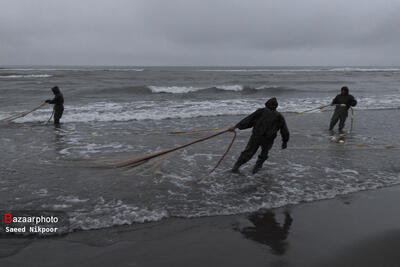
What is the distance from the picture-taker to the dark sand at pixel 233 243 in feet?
11.2

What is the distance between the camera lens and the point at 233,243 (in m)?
3.73

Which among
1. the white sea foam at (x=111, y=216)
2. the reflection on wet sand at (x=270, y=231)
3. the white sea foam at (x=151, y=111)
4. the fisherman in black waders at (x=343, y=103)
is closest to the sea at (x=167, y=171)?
the white sea foam at (x=111, y=216)

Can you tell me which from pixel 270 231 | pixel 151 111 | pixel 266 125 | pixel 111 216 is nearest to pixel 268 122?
pixel 266 125

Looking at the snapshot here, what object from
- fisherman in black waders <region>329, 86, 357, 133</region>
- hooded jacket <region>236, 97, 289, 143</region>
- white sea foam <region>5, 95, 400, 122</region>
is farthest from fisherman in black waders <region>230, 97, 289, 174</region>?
white sea foam <region>5, 95, 400, 122</region>

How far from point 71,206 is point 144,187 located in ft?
4.26

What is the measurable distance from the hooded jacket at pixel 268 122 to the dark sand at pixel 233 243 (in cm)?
189

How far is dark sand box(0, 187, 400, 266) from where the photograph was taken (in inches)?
134

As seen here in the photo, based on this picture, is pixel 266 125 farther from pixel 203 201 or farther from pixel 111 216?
pixel 111 216

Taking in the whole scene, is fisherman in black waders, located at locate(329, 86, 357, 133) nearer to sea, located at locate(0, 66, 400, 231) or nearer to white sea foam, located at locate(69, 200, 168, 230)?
sea, located at locate(0, 66, 400, 231)

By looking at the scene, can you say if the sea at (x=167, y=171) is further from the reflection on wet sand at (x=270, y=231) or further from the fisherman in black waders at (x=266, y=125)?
the fisherman in black waders at (x=266, y=125)

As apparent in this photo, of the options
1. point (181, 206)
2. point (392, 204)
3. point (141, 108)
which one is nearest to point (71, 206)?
point (181, 206)

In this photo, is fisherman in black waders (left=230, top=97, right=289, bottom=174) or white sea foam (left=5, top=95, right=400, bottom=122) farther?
white sea foam (left=5, top=95, right=400, bottom=122)

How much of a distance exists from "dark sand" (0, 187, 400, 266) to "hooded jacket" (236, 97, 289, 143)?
1886 mm

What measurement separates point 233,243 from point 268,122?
286 centimetres
